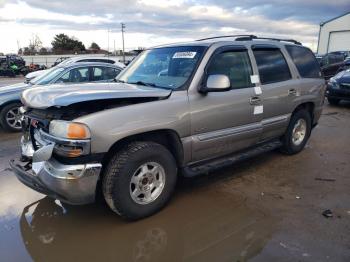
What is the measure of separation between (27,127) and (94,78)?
5.05 meters

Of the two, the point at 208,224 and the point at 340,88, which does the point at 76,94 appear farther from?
the point at 340,88

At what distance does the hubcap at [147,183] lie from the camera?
12.1ft

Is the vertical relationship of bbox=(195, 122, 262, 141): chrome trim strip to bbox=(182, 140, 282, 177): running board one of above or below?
above

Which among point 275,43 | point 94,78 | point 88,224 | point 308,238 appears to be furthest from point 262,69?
point 94,78

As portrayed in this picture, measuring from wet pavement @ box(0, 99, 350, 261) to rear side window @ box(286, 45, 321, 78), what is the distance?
1.75 meters

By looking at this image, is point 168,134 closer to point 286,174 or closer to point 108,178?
point 108,178

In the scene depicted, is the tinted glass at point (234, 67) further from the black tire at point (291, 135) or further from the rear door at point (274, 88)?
the black tire at point (291, 135)

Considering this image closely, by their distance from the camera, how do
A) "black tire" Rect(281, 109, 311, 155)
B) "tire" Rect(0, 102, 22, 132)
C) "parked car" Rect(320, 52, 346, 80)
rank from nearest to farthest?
1. "black tire" Rect(281, 109, 311, 155)
2. "tire" Rect(0, 102, 22, 132)
3. "parked car" Rect(320, 52, 346, 80)

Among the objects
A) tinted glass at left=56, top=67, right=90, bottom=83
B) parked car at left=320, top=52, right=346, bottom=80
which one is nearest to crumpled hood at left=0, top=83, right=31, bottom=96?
tinted glass at left=56, top=67, right=90, bottom=83

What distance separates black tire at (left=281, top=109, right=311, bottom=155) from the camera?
19.2 feet

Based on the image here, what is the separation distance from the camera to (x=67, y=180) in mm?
3252

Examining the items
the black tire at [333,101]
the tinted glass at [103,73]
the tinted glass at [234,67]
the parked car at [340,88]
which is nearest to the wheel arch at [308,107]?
the tinted glass at [234,67]

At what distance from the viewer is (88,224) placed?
3.80 meters

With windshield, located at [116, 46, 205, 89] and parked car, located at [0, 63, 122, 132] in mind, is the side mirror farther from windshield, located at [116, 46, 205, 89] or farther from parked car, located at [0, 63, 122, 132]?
parked car, located at [0, 63, 122, 132]
